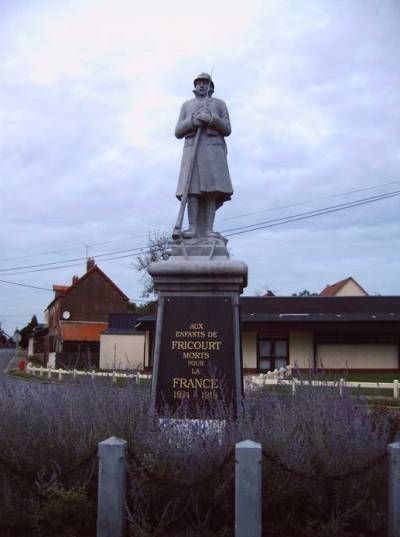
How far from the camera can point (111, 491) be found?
15.8ft

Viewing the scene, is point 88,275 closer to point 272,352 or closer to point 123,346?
point 123,346

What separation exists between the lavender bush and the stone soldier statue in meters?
3.16

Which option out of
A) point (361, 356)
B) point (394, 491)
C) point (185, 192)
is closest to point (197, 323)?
point (185, 192)

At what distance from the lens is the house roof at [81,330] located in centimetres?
4859

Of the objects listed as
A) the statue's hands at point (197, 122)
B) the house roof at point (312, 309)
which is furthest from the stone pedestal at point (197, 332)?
A: the house roof at point (312, 309)

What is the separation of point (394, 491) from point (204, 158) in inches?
192

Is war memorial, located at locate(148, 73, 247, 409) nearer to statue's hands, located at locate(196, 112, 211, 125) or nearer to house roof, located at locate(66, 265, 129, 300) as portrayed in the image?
statue's hands, located at locate(196, 112, 211, 125)

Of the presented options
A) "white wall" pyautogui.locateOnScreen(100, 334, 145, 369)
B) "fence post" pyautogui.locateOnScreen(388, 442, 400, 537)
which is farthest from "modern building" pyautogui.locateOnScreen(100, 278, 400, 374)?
"fence post" pyautogui.locateOnScreen(388, 442, 400, 537)

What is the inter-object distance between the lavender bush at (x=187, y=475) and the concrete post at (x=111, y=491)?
5.5 inches

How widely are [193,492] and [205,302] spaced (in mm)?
2800

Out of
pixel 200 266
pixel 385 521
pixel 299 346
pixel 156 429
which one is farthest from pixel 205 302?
pixel 299 346

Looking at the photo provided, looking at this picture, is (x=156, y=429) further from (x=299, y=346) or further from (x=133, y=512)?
(x=299, y=346)

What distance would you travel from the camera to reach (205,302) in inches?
295

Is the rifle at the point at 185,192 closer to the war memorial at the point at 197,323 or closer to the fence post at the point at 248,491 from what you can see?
the war memorial at the point at 197,323
